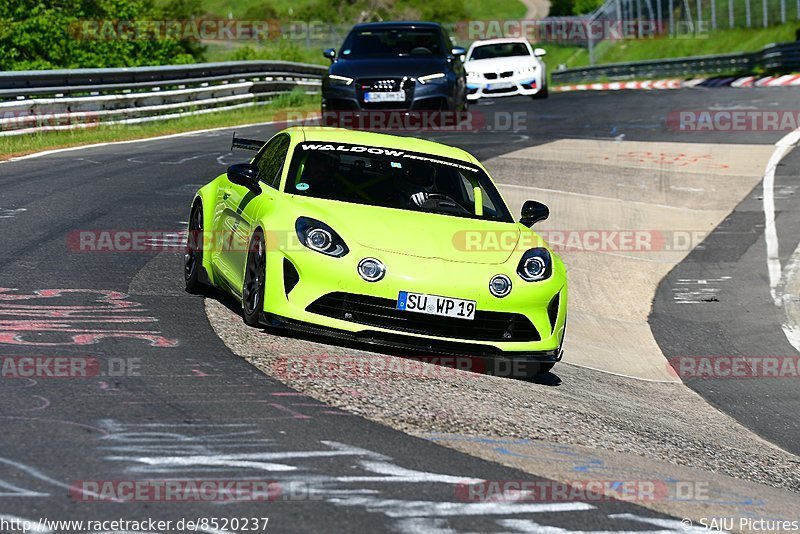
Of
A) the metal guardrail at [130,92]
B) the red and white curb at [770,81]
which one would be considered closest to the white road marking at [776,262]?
the metal guardrail at [130,92]

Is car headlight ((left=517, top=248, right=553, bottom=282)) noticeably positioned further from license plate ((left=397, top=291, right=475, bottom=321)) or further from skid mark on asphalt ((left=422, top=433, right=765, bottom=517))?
skid mark on asphalt ((left=422, top=433, right=765, bottom=517))

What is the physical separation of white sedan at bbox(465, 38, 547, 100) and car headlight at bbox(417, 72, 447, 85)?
11.3 meters

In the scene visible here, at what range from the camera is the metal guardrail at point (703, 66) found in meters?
42.1

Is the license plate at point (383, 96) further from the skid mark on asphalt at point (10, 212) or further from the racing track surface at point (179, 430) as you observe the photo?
the racing track surface at point (179, 430)

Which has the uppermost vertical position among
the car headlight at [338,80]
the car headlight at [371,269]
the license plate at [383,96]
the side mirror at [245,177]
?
the car headlight at [338,80]

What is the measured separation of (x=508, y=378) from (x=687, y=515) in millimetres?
3072

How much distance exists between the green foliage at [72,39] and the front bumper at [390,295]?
1849 inches

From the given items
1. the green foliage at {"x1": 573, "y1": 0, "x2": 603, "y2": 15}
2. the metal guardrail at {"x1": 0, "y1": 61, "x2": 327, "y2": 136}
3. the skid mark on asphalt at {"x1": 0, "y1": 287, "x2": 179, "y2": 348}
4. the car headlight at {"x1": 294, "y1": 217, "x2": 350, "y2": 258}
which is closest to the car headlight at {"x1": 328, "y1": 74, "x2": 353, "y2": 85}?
the metal guardrail at {"x1": 0, "y1": 61, "x2": 327, "y2": 136}

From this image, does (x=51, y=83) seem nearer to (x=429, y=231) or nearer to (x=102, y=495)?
(x=429, y=231)

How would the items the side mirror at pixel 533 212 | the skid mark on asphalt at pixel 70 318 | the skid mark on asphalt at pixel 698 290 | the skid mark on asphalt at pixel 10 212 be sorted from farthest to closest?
the skid mark on asphalt at pixel 698 290 → the skid mark on asphalt at pixel 10 212 → the side mirror at pixel 533 212 → the skid mark on asphalt at pixel 70 318

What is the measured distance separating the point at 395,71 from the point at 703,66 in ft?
96.1

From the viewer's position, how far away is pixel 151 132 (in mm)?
24953

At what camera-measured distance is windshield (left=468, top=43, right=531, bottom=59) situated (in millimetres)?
32531

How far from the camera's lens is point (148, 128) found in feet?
84.4
